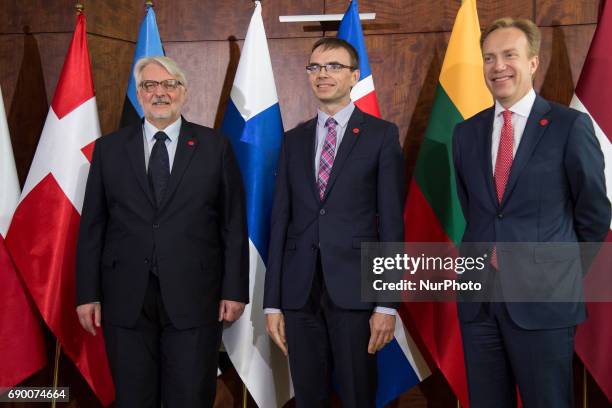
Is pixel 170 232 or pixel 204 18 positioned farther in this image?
pixel 204 18

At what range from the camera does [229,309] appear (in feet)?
7.34

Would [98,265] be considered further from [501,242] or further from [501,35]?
[501,35]

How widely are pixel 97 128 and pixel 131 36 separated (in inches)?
26.1

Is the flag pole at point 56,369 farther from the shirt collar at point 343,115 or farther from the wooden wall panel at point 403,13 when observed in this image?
the wooden wall panel at point 403,13

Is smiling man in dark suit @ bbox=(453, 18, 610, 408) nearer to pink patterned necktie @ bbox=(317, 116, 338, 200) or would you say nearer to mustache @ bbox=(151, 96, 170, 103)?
pink patterned necktie @ bbox=(317, 116, 338, 200)

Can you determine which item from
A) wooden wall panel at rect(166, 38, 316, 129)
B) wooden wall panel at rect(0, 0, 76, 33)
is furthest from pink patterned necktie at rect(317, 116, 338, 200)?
wooden wall panel at rect(0, 0, 76, 33)

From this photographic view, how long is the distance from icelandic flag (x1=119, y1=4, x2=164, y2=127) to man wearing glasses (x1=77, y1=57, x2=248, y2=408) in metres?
0.59

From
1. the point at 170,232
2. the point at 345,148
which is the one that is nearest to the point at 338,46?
the point at 345,148

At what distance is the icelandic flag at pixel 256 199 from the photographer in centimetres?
274

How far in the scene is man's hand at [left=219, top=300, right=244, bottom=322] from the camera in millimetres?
2236

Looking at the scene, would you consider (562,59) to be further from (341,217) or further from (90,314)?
(90,314)

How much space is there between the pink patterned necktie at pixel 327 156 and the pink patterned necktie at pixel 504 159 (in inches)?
22.4

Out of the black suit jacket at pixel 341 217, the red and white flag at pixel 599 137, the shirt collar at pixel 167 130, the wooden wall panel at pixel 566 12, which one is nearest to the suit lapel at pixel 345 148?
the black suit jacket at pixel 341 217

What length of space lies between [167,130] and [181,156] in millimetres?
127
